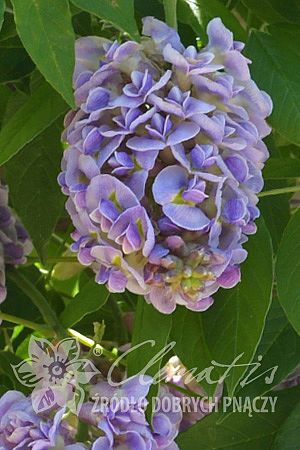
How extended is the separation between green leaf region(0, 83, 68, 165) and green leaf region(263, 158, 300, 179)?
0.19 metres

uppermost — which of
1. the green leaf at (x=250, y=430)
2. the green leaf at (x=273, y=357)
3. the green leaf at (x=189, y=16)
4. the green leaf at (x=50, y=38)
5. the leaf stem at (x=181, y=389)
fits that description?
the green leaf at (x=50, y=38)

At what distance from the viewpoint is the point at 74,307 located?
811 millimetres

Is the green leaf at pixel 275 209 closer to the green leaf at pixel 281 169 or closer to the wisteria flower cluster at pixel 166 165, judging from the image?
the green leaf at pixel 281 169

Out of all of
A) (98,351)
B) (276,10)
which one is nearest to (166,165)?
(98,351)

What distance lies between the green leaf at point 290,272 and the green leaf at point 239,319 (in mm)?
16

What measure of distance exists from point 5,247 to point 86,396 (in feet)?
0.78

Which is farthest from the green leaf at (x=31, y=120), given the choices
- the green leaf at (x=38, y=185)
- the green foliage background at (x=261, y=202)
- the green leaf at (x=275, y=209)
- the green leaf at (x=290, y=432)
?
the green leaf at (x=290, y=432)

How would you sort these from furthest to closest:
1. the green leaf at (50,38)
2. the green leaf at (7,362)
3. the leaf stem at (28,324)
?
the green leaf at (7,362) < the leaf stem at (28,324) < the green leaf at (50,38)

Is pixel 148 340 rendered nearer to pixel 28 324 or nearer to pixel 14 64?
pixel 28 324

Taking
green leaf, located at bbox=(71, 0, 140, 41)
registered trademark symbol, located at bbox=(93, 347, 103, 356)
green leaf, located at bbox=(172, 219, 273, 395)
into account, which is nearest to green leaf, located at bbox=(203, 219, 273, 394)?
green leaf, located at bbox=(172, 219, 273, 395)

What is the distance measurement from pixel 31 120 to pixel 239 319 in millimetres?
233

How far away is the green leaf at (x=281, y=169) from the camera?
Answer: 76cm

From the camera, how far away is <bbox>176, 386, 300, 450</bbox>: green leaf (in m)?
0.82

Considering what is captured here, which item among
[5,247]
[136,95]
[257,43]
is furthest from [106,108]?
[5,247]
